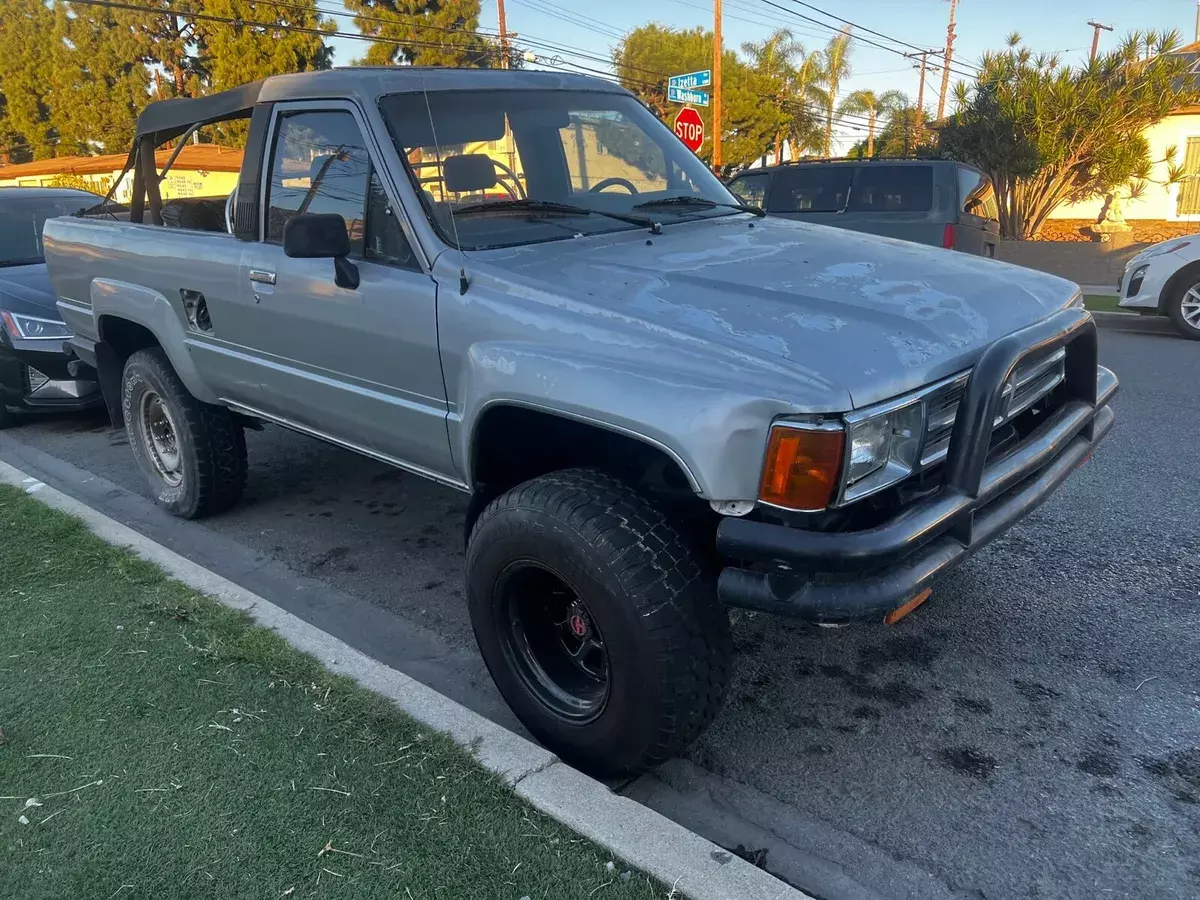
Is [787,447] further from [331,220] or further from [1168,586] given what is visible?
[1168,586]

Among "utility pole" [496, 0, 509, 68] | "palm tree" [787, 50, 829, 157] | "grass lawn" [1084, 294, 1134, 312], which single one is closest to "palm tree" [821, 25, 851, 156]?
"palm tree" [787, 50, 829, 157]

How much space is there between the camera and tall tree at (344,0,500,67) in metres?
33.4

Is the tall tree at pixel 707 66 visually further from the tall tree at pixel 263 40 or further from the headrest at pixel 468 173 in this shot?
the headrest at pixel 468 173

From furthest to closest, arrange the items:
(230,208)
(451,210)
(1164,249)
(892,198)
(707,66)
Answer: (707,66) < (892,198) < (1164,249) < (230,208) < (451,210)

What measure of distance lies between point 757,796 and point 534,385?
1.35 meters

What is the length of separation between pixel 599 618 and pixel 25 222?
7.22 metres

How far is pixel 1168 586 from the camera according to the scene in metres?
3.68

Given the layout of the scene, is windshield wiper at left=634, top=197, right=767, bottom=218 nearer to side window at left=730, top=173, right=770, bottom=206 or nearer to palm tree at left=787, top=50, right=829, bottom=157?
side window at left=730, top=173, right=770, bottom=206

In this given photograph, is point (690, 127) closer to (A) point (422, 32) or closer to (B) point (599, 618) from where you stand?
(B) point (599, 618)

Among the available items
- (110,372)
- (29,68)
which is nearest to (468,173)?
(110,372)

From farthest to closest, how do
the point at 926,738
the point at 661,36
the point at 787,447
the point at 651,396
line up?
the point at 661,36 → the point at 926,738 → the point at 651,396 → the point at 787,447

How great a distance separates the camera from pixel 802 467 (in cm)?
216

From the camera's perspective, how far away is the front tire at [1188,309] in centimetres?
913

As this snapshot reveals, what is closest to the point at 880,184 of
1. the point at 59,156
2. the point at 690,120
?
the point at 690,120
